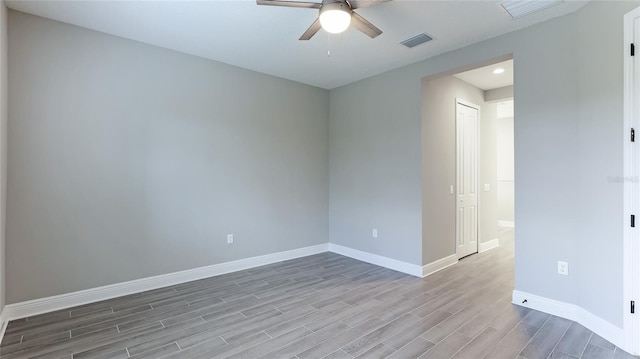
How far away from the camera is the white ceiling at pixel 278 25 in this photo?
2664 millimetres

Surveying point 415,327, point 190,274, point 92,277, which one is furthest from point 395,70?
point 92,277

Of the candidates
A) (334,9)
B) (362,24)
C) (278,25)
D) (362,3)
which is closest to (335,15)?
(334,9)

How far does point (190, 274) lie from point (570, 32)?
4.89 meters

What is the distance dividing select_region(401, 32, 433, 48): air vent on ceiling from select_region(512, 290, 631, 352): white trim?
2907 mm

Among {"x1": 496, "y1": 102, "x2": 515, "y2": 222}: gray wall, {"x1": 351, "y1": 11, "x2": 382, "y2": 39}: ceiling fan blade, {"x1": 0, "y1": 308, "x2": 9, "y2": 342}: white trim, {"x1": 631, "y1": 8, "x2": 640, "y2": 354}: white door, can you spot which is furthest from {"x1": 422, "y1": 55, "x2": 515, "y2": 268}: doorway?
{"x1": 0, "y1": 308, "x2": 9, "y2": 342}: white trim

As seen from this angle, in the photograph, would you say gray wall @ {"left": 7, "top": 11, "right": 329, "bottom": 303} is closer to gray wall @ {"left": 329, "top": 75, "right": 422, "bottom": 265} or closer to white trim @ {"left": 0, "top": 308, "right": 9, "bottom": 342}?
white trim @ {"left": 0, "top": 308, "right": 9, "bottom": 342}

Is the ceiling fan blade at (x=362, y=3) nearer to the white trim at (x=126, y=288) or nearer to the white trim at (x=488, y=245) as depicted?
the white trim at (x=126, y=288)

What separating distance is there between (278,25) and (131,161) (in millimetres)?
2226

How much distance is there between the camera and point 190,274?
375 centimetres

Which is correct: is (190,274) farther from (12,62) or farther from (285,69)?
(285,69)

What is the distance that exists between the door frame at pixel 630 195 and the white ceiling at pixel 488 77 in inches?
72.5

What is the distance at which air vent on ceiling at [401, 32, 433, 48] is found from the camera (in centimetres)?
320

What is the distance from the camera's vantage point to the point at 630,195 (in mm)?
2232

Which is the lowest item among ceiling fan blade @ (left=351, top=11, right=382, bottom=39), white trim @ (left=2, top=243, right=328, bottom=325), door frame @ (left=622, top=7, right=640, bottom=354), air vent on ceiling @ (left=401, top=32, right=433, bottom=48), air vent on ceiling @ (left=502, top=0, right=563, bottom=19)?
white trim @ (left=2, top=243, right=328, bottom=325)
